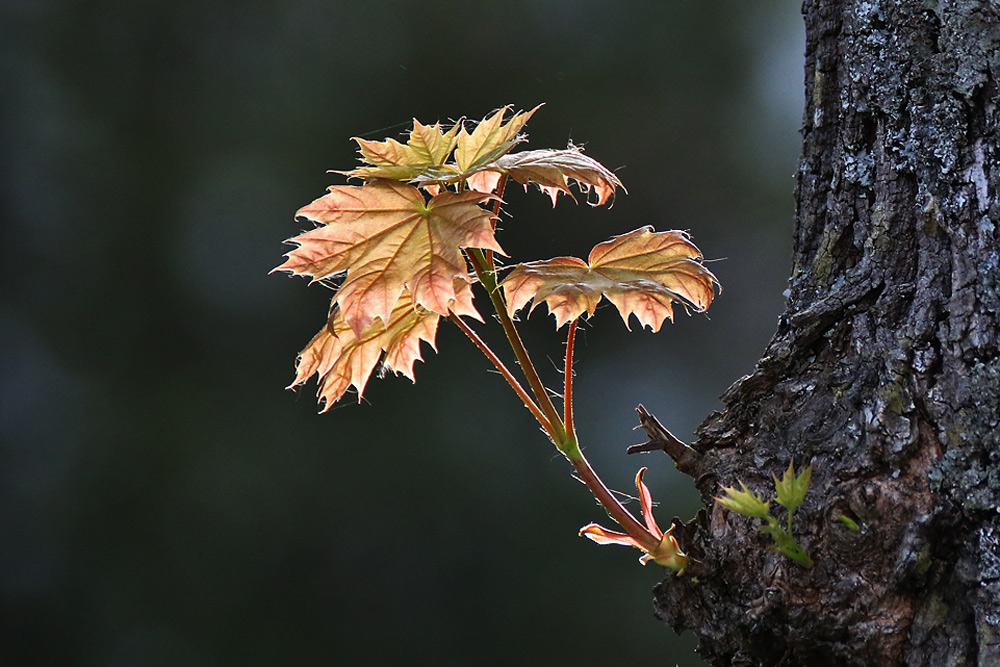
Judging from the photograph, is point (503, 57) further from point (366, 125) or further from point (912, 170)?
point (912, 170)

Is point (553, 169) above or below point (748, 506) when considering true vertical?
above

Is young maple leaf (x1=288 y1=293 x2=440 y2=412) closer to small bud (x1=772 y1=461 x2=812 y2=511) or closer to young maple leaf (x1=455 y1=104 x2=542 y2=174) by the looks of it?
young maple leaf (x1=455 y1=104 x2=542 y2=174)

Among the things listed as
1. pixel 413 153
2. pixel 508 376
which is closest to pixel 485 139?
pixel 413 153

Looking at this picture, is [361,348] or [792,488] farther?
[361,348]

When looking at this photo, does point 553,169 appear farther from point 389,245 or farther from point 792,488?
point 792,488

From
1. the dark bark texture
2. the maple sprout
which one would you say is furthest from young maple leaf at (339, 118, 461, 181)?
the dark bark texture

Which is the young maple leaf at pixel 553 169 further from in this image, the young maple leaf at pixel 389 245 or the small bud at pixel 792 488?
the small bud at pixel 792 488

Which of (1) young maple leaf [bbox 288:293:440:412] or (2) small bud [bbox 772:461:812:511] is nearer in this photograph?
(2) small bud [bbox 772:461:812:511]
